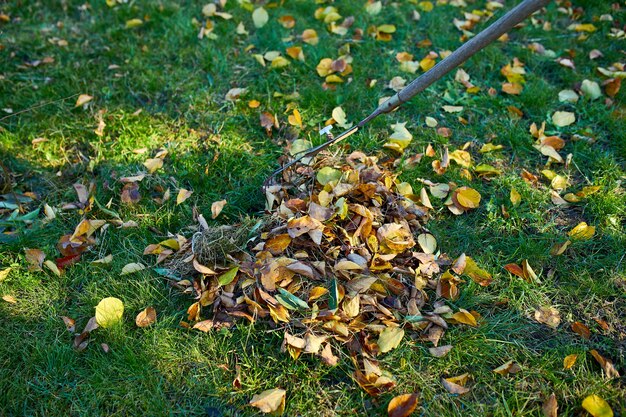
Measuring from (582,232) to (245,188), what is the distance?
1.66 metres

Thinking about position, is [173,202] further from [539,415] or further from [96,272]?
[539,415]

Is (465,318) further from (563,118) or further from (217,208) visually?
(563,118)

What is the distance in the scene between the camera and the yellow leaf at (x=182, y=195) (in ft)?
8.20

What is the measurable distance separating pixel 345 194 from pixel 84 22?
2.69m

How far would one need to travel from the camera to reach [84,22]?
145 inches

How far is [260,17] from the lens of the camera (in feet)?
11.8

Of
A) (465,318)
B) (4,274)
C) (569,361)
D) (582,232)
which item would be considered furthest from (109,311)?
(582,232)

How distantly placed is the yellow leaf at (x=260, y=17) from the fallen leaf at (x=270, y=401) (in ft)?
8.82

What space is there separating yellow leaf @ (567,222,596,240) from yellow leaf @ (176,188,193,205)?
190 centimetres

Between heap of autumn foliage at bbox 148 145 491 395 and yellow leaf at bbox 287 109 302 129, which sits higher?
yellow leaf at bbox 287 109 302 129

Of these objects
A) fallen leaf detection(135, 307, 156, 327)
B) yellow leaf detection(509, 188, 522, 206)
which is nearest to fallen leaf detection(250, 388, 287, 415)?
fallen leaf detection(135, 307, 156, 327)

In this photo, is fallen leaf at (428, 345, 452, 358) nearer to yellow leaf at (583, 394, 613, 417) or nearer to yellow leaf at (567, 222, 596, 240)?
yellow leaf at (583, 394, 613, 417)

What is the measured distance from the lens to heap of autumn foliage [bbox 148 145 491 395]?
6.47ft

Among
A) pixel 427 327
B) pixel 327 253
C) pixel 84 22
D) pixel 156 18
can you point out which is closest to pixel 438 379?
pixel 427 327
